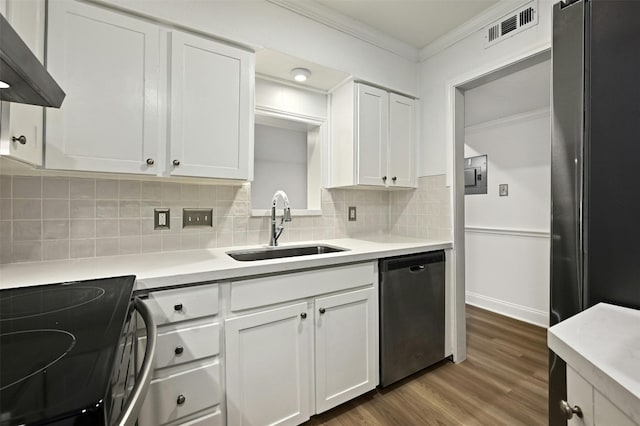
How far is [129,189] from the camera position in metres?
1.56

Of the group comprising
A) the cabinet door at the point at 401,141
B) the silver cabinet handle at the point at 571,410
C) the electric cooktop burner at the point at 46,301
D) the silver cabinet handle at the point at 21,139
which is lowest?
the silver cabinet handle at the point at 571,410

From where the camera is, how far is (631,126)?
83 cm

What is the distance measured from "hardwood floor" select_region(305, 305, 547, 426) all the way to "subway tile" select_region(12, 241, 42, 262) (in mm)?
1638

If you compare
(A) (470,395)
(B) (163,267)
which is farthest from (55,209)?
(A) (470,395)

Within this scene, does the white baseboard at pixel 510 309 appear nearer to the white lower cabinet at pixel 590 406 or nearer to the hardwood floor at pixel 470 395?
the hardwood floor at pixel 470 395

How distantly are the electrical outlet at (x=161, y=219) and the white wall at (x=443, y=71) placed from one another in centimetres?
200

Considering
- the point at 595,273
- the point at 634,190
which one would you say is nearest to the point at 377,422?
the point at 595,273

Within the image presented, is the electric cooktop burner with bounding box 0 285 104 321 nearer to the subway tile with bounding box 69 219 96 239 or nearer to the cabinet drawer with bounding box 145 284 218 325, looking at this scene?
the cabinet drawer with bounding box 145 284 218 325

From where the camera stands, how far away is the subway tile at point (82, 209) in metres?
1.43

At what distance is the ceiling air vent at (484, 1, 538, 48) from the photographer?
67.9 inches

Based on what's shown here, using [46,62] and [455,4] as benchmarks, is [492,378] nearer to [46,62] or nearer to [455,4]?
[455,4]

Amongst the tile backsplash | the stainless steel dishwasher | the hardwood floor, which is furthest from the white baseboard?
the tile backsplash

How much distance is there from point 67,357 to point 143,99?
4.09ft

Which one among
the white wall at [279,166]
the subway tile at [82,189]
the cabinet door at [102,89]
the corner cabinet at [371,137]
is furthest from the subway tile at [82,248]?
the corner cabinet at [371,137]
